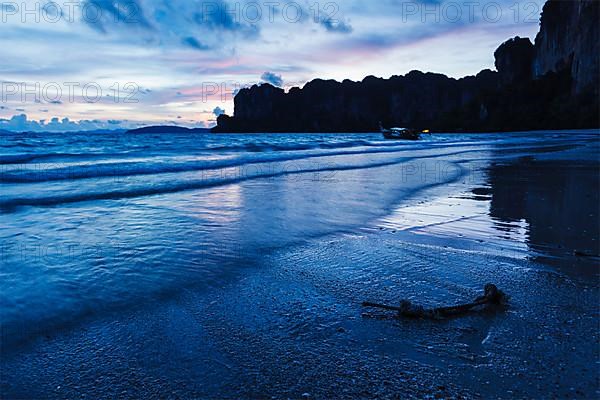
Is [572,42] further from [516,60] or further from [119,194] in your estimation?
[119,194]

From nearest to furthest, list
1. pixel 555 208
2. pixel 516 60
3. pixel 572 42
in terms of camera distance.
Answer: pixel 555 208 < pixel 572 42 < pixel 516 60

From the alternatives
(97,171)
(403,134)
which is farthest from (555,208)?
(403,134)

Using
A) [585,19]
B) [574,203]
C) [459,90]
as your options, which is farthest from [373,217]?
[459,90]

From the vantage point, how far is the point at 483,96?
269ft

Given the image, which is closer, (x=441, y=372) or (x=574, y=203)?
(x=441, y=372)

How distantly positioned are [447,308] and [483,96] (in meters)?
90.4

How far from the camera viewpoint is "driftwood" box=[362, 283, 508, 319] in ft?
8.38

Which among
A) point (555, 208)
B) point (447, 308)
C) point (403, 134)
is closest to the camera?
point (447, 308)

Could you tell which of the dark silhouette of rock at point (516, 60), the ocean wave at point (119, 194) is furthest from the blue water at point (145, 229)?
the dark silhouette of rock at point (516, 60)

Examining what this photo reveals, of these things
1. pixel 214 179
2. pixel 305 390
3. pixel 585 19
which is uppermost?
pixel 585 19

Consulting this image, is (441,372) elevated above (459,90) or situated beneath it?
situated beneath

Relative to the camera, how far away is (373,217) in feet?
19.4

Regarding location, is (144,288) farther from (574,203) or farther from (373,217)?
(574,203)

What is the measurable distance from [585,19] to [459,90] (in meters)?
100
